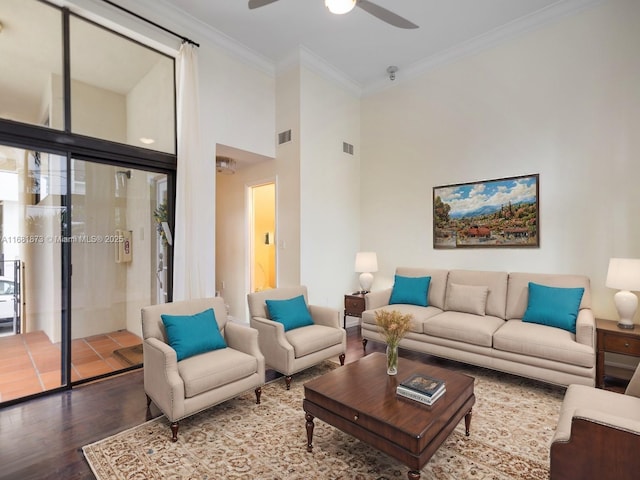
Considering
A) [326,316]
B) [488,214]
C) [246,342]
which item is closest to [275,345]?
[246,342]

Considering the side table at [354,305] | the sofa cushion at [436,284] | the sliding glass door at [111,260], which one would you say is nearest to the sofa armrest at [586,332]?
the sofa cushion at [436,284]

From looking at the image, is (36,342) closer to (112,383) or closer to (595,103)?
(112,383)

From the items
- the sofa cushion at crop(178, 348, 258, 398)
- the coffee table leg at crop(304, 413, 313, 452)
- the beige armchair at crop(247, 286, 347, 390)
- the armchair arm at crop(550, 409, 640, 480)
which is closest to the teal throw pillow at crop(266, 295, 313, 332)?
the beige armchair at crop(247, 286, 347, 390)

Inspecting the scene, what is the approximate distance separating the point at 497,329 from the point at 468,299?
554mm

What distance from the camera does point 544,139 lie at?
392 cm

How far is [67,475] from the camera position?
1970mm

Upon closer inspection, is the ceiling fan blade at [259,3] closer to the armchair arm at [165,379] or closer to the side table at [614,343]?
the armchair arm at [165,379]

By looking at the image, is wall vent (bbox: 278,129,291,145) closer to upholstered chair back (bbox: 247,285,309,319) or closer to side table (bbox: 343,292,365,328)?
upholstered chair back (bbox: 247,285,309,319)

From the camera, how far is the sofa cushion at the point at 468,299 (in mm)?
3841

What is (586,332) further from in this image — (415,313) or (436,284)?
(436,284)

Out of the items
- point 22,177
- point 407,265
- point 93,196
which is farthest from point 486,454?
point 22,177

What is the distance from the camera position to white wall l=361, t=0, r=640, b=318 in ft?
11.4

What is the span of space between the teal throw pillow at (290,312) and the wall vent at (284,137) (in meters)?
2.48

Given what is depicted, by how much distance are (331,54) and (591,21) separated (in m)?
3.10
